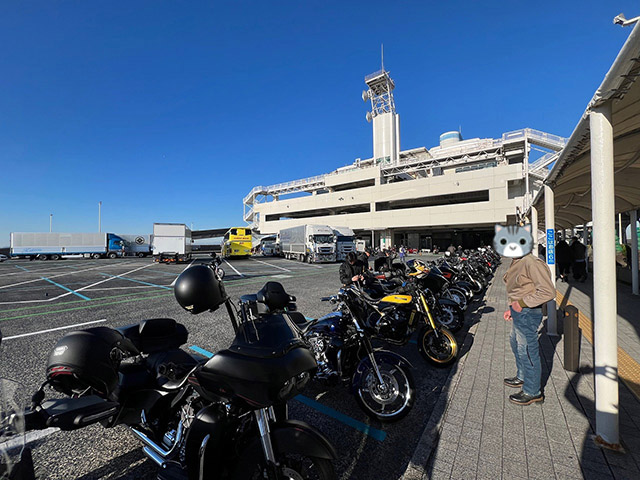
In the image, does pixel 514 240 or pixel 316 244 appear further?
pixel 316 244

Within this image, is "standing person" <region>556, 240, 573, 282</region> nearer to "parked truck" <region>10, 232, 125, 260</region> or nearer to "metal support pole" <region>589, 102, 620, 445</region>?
"metal support pole" <region>589, 102, 620, 445</region>

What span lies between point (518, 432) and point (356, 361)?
1623 mm

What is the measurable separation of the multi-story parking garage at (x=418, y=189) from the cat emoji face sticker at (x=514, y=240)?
1144 inches

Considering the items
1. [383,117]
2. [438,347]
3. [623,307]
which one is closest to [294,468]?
[438,347]

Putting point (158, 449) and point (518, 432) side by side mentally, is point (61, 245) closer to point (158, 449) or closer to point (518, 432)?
point (158, 449)

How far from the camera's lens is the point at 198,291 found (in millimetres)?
1921

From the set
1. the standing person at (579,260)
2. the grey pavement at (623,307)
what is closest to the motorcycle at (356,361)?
the grey pavement at (623,307)

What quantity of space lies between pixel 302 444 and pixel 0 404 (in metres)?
A: 1.34

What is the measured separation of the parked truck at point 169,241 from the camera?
75.7ft

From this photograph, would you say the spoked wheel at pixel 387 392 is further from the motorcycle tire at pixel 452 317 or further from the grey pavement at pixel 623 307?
the grey pavement at pixel 623 307

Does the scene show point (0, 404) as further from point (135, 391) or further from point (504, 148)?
point (504, 148)

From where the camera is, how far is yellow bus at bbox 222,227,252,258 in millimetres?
30312

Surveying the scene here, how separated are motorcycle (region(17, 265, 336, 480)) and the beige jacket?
8.43 ft

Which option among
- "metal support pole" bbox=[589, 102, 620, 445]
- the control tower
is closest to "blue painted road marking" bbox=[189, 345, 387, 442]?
"metal support pole" bbox=[589, 102, 620, 445]
